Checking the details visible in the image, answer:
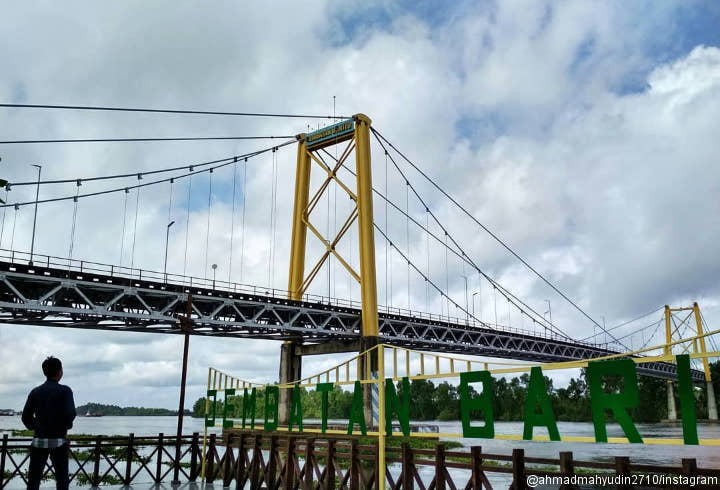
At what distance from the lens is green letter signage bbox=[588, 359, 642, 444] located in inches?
393

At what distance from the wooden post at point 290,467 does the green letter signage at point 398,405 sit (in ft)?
11.2

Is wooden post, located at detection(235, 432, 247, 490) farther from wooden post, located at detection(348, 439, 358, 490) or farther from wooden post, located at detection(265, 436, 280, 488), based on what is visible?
wooden post, located at detection(348, 439, 358, 490)

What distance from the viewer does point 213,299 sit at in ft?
137

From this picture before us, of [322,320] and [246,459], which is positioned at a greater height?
[322,320]

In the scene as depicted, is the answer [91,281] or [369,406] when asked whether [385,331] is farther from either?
[91,281]

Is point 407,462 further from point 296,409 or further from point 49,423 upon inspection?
point 49,423

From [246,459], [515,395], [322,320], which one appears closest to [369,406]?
[322,320]

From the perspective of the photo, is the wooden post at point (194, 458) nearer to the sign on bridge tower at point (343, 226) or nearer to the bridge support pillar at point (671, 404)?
the sign on bridge tower at point (343, 226)

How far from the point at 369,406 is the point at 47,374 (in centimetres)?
4184

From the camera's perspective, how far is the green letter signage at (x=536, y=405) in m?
11.1

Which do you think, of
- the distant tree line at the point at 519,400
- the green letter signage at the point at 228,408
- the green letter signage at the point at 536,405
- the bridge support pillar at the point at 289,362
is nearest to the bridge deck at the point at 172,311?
the bridge support pillar at the point at 289,362

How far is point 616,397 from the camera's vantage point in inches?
405

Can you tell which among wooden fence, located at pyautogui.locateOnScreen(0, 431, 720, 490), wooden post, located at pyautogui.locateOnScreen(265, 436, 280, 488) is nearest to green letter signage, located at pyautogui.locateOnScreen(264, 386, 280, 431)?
wooden fence, located at pyautogui.locateOnScreen(0, 431, 720, 490)

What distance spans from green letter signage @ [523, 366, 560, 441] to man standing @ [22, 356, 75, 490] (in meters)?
7.37
